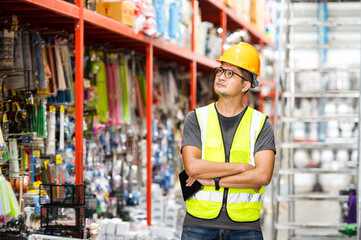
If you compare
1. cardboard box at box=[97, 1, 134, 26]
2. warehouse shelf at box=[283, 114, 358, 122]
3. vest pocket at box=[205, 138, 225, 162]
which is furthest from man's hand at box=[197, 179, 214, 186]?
warehouse shelf at box=[283, 114, 358, 122]

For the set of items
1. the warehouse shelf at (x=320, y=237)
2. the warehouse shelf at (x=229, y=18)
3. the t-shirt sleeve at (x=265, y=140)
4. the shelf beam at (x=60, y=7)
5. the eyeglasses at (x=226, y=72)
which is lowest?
the warehouse shelf at (x=320, y=237)

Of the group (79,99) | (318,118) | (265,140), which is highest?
(79,99)

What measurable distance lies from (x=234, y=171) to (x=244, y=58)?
0.63 meters

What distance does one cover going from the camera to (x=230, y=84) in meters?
3.29

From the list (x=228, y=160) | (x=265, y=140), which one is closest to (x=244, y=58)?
(x=265, y=140)

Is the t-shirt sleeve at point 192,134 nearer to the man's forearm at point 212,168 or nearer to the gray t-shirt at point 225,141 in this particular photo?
the gray t-shirt at point 225,141

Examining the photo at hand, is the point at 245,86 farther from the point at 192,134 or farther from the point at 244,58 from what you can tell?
the point at 192,134

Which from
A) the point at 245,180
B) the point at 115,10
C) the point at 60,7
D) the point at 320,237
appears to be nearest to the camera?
the point at 245,180

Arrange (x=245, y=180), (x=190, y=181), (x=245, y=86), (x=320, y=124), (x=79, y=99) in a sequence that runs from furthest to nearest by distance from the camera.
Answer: (x=320, y=124) < (x=79, y=99) < (x=245, y=86) < (x=190, y=181) < (x=245, y=180)

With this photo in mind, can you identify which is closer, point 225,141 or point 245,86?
point 225,141

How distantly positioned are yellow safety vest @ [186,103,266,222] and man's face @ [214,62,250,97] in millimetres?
111

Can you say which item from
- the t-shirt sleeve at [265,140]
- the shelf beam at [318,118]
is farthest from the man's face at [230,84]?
the shelf beam at [318,118]

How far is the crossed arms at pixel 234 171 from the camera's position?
316cm

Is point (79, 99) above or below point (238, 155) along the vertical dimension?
above
